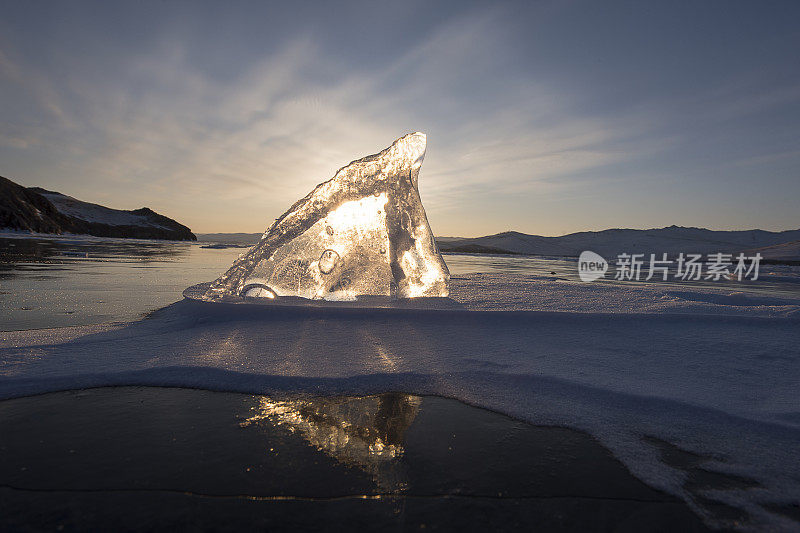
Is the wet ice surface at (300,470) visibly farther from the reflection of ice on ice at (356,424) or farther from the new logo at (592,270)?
the new logo at (592,270)

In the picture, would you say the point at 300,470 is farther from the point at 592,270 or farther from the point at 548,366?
the point at 592,270

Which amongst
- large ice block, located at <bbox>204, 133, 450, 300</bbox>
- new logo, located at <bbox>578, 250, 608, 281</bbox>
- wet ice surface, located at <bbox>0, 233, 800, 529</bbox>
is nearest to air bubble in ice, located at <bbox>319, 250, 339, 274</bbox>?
large ice block, located at <bbox>204, 133, 450, 300</bbox>

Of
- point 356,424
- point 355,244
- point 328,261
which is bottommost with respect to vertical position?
point 356,424

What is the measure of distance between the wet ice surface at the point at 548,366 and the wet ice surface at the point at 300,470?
0.18 meters

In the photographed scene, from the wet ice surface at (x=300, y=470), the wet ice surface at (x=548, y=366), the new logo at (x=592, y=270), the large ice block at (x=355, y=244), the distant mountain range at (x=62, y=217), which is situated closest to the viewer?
the wet ice surface at (x=300, y=470)

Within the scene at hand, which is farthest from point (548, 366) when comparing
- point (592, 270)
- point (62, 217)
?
point (62, 217)

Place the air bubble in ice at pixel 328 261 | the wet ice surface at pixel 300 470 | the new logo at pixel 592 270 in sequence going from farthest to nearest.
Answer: the new logo at pixel 592 270 → the air bubble in ice at pixel 328 261 → the wet ice surface at pixel 300 470

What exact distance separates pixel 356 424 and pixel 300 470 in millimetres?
355

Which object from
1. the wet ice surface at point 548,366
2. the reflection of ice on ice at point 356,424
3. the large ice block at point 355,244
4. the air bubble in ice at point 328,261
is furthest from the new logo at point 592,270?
the reflection of ice on ice at point 356,424

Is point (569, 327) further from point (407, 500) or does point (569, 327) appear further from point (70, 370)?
point (70, 370)

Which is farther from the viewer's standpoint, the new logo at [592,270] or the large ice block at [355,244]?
the new logo at [592,270]

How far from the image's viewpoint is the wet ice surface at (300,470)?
1009 millimetres

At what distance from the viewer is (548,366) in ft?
7.27

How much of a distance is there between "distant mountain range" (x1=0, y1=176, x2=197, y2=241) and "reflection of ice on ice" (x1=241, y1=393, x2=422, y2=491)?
40.9 m
